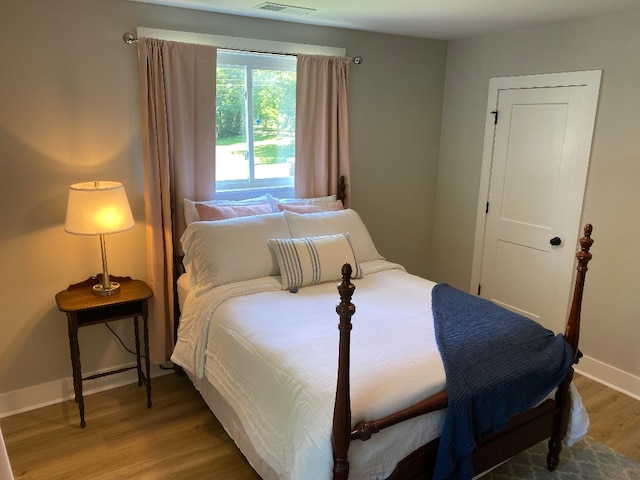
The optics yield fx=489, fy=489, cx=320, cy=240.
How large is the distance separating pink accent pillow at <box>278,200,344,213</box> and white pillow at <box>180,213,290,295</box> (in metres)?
0.38

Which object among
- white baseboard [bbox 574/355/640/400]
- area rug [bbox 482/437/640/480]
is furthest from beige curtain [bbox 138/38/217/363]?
white baseboard [bbox 574/355/640/400]

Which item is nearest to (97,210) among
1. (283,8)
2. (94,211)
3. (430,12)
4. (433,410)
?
(94,211)

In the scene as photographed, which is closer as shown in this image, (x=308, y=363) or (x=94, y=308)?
(x=308, y=363)

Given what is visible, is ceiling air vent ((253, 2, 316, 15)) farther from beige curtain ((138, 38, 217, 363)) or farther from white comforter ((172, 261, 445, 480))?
white comforter ((172, 261, 445, 480))

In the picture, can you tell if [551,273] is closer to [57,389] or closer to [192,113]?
[192,113]

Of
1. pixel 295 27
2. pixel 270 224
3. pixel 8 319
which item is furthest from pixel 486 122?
pixel 8 319

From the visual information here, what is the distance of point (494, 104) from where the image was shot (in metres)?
3.80

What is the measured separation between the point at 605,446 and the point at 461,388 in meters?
1.42

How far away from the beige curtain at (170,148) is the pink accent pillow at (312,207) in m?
0.50

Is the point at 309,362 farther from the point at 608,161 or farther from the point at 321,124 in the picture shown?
the point at 608,161

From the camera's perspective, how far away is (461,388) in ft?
6.07

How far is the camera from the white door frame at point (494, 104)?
3.18 meters

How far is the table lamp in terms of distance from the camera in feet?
8.43

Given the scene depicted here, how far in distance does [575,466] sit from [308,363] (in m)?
1.62
